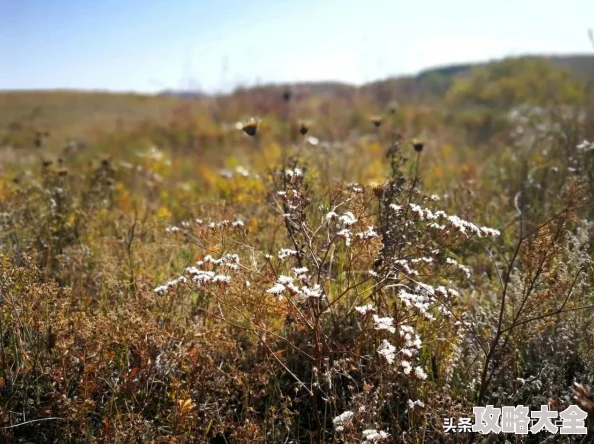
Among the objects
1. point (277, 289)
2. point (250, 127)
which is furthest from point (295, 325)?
point (250, 127)

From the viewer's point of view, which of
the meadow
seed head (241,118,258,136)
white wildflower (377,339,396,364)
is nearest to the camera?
white wildflower (377,339,396,364)

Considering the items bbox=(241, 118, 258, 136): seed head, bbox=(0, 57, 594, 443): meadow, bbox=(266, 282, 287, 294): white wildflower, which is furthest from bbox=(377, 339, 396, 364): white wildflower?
bbox=(241, 118, 258, 136): seed head

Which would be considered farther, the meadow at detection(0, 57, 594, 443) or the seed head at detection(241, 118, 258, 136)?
the seed head at detection(241, 118, 258, 136)

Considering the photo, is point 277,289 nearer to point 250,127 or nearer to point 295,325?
point 295,325

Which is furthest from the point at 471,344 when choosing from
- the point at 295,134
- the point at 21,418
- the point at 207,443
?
the point at 295,134

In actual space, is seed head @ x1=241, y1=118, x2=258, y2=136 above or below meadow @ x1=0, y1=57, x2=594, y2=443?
above

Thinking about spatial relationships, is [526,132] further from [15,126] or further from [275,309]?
[15,126]

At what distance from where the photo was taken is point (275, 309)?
227 centimetres

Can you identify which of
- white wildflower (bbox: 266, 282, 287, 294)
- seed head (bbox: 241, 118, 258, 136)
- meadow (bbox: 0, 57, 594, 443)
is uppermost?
seed head (bbox: 241, 118, 258, 136)

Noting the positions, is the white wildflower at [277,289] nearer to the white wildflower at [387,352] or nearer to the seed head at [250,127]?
the white wildflower at [387,352]

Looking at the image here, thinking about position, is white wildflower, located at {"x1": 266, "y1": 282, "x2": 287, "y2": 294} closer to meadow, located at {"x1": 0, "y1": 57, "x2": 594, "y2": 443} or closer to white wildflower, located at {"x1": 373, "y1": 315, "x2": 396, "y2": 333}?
meadow, located at {"x1": 0, "y1": 57, "x2": 594, "y2": 443}

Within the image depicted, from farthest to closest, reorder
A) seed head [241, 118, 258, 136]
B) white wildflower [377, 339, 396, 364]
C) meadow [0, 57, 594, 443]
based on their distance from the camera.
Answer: seed head [241, 118, 258, 136] < meadow [0, 57, 594, 443] < white wildflower [377, 339, 396, 364]

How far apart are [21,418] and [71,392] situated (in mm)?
211

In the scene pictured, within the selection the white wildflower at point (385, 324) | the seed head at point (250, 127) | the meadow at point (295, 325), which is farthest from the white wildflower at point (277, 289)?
the seed head at point (250, 127)
